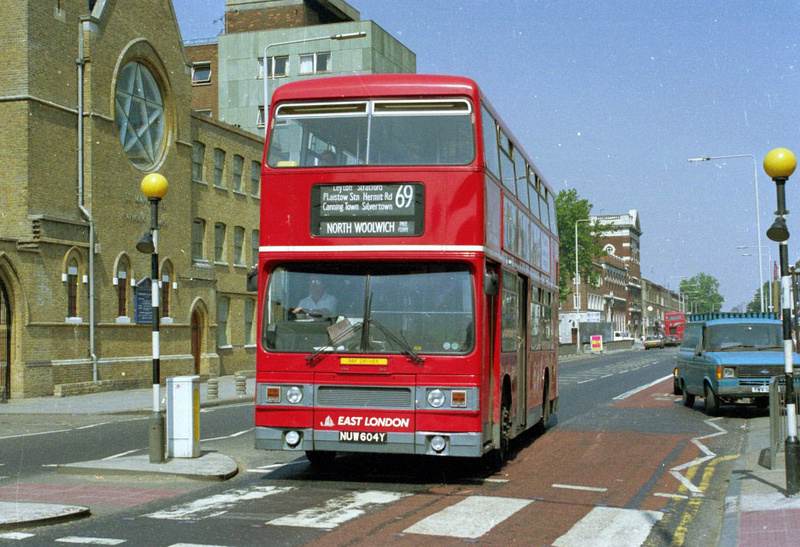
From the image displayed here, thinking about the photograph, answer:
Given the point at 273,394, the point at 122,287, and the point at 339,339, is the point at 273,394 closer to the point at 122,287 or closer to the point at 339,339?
the point at 339,339

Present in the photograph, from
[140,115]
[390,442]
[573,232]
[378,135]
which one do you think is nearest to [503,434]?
[390,442]

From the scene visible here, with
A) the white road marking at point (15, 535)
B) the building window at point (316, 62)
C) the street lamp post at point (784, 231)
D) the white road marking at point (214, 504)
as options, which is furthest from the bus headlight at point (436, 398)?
the building window at point (316, 62)

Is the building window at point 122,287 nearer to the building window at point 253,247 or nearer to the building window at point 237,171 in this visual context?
the building window at point 237,171

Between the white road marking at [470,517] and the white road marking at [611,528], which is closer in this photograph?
the white road marking at [611,528]

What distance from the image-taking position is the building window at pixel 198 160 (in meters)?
41.4

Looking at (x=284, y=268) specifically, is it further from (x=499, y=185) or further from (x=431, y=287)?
(x=499, y=185)

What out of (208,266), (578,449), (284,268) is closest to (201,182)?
(208,266)

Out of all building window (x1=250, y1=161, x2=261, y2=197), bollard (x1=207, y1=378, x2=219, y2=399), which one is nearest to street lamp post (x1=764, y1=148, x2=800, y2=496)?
bollard (x1=207, y1=378, x2=219, y2=399)

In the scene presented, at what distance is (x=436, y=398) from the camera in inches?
428

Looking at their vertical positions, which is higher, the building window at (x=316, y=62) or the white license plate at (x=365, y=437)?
the building window at (x=316, y=62)

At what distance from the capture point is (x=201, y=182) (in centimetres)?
4172

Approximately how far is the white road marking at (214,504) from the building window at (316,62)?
53.9 m

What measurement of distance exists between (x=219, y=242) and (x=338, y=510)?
35178 mm

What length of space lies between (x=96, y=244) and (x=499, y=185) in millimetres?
23373
